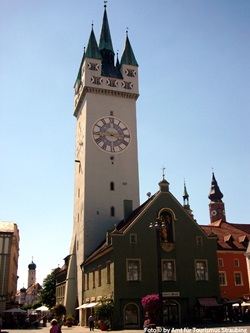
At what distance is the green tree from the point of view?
238 feet

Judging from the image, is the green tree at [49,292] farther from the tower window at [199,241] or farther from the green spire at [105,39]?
the green spire at [105,39]

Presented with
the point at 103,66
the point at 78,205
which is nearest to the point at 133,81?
the point at 103,66

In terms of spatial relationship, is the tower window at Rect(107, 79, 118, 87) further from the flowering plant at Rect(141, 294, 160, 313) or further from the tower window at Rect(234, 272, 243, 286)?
the flowering plant at Rect(141, 294, 160, 313)

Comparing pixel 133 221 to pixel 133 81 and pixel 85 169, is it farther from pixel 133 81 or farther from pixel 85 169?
pixel 133 81

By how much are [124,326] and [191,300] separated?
21.4ft

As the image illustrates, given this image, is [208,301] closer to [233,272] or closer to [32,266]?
[233,272]

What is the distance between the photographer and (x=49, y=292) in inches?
2881

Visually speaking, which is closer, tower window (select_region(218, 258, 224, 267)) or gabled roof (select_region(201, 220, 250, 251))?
tower window (select_region(218, 258, 224, 267))

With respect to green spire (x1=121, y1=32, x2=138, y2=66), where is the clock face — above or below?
below

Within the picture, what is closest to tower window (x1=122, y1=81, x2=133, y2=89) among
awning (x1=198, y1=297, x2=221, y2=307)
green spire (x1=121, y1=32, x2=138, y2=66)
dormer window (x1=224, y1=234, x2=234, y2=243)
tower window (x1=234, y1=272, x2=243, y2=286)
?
green spire (x1=121, y1=32, x2=138, y2=66)

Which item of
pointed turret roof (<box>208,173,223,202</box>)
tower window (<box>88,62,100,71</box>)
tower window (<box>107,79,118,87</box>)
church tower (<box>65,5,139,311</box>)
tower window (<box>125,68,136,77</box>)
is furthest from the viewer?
pointed turret roof (<box>208,173,223,202</box>)

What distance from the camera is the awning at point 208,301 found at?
34.9 m

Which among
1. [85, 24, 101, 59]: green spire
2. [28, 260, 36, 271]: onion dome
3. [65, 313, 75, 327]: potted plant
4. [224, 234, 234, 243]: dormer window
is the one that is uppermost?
[85, 24, 101, 59]: green spire

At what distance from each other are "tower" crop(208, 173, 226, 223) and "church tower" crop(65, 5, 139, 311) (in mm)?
54188
